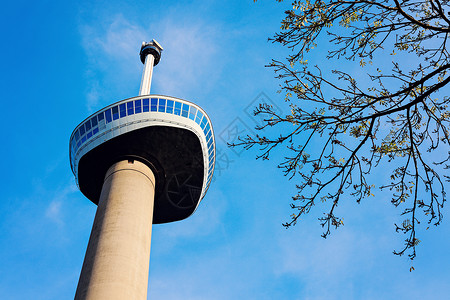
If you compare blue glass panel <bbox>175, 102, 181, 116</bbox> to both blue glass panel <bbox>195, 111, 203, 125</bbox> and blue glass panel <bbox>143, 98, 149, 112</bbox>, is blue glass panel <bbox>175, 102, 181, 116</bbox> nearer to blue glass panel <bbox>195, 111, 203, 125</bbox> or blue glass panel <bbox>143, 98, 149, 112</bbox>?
blue glass panel <bbox>195, 111, 203, 125</bbox>

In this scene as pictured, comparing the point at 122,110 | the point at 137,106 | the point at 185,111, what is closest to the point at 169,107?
the point at 185,111

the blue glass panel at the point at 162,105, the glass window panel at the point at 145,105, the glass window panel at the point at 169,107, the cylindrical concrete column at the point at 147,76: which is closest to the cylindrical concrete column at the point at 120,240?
the glass window panel at the point at 145,105

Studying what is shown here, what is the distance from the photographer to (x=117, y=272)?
25.2 meters

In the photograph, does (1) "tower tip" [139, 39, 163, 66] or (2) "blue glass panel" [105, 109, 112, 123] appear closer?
(2) "blue glass panel" [105, 109, 112, 123]

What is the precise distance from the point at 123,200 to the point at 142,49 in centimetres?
2584

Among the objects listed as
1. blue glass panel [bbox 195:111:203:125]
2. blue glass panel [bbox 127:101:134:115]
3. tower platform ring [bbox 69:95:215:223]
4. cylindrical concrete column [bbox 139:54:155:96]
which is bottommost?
tower platform ring [bbox 69:95:215:223]

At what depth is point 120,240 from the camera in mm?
27000

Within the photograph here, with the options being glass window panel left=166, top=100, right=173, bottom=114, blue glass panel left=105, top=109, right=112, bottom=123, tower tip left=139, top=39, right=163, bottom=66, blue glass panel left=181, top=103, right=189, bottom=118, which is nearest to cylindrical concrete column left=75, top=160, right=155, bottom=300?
blue glass panel left=105, top=109, right=112, bottom=123

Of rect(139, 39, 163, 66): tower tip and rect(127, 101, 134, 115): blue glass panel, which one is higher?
rect(139, 39, 163, 66): tower tip

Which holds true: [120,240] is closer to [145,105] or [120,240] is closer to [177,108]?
[145,105]

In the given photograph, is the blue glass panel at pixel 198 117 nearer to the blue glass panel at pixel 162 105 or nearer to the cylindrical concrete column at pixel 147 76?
the blue glass panel at pixel 162 105

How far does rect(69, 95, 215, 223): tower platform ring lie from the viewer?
34.1m

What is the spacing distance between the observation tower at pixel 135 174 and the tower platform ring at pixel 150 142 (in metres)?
0.09

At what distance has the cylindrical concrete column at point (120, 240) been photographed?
2478 centimetres
